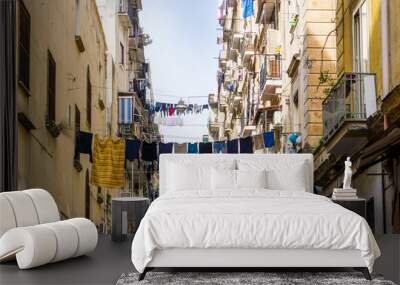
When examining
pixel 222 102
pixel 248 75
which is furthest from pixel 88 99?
pixel 248 75

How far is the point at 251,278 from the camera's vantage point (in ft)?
13.6

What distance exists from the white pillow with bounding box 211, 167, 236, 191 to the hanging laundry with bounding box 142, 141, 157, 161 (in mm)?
3557

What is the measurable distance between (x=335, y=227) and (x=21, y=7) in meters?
4.44

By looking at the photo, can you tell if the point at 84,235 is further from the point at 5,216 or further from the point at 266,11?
the point at 266,11

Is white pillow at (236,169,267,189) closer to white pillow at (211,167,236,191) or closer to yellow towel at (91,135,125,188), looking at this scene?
white pillow at (211,167,236,191)

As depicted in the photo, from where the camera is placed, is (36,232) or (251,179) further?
(251,179)

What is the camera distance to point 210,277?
421cm

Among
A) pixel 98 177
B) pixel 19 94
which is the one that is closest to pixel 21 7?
pixel 19 94

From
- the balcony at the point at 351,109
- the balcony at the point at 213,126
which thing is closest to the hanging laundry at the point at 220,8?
the balcony at the point at 213,126

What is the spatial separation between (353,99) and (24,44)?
382 cm

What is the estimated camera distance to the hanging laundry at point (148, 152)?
31.7 ft

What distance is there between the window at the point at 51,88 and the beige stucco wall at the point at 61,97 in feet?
0.40

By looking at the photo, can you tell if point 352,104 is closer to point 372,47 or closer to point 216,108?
point 372,47

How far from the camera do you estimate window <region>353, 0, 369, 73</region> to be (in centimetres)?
A: 856
